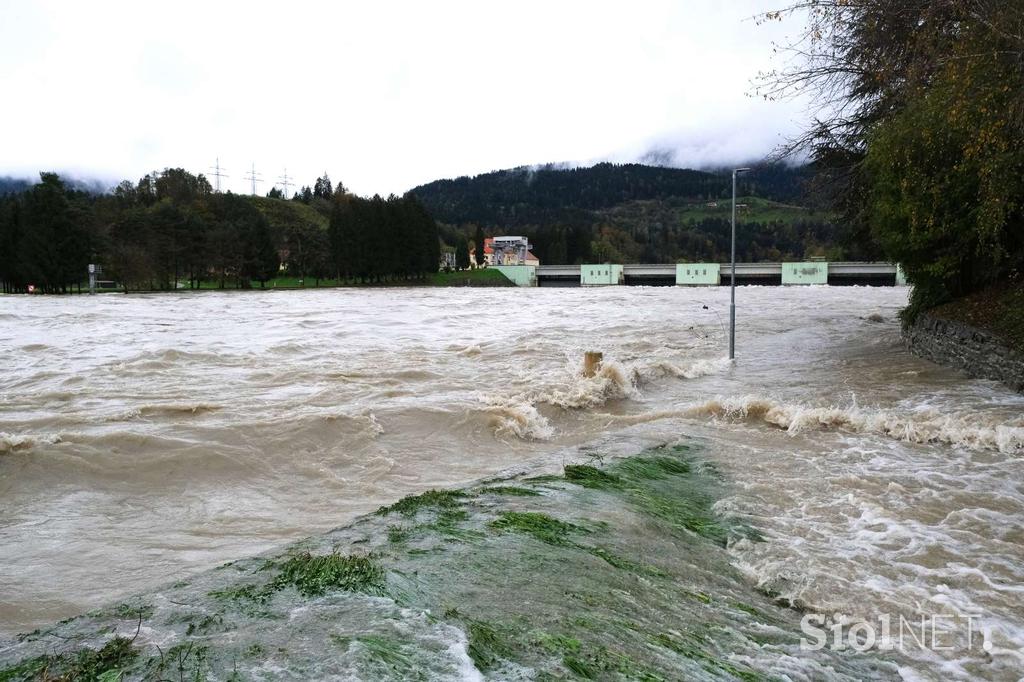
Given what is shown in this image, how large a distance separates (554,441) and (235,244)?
97238mm

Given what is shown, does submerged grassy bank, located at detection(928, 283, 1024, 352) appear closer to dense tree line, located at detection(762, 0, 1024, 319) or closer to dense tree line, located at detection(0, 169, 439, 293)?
dense tree line, located at detection(762, 0, 1024, 319)

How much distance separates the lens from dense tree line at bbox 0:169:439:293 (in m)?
78.8

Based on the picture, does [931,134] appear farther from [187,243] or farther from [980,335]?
[187,243]

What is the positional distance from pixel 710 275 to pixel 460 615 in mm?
133666

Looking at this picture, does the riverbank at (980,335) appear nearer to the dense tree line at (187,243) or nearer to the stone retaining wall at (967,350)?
the stone retaining wall at (967,350)

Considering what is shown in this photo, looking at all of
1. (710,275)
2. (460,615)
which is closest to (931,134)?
(460,615)

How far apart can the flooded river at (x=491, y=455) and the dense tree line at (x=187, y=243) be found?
71.5m

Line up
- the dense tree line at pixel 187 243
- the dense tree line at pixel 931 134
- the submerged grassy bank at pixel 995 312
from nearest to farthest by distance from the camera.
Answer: the dense tree line at pixel 931 134, the submerged grassy bank at pixel 995 312, the dense tree line at pixel 187 243

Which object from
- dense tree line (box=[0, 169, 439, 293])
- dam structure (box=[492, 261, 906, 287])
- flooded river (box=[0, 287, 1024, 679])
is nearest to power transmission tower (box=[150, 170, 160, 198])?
dense tree line (box=[0, 169, 439, 293])

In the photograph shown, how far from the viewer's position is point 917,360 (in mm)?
18281

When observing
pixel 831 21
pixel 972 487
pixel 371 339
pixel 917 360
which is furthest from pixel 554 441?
pixel 371 339

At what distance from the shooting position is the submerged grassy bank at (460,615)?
9.34 feet

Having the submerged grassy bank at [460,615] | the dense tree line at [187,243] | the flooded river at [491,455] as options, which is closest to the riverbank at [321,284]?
the dense tree line at [187,243]

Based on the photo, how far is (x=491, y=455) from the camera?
9.66 metres
